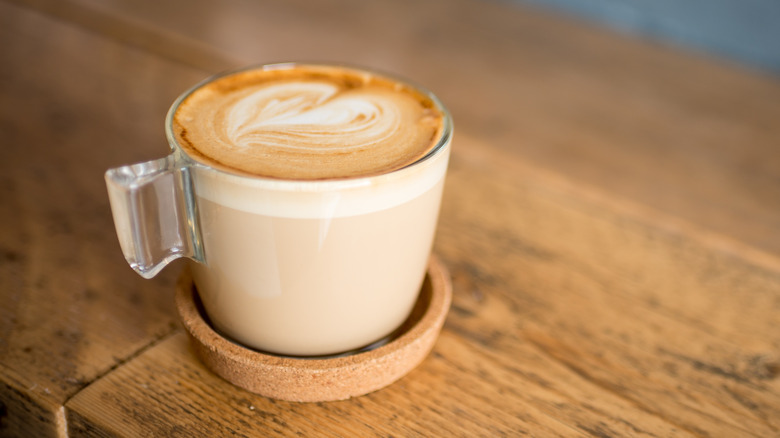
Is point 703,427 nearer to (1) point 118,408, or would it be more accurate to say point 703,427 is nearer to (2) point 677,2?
(1) point 118,408

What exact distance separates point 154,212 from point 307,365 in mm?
151

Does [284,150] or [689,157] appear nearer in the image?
[284,150]

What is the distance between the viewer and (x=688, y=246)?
718 mm

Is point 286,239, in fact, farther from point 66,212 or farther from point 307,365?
point 66,212

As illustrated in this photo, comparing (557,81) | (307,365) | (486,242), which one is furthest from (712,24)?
(307,365)

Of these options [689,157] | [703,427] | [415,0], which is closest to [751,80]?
[689,157]

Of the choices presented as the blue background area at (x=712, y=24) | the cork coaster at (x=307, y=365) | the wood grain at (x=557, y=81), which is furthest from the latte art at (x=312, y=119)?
the blue background area at (x=712, y=24)

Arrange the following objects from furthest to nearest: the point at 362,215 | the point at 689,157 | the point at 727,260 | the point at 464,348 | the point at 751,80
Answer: the point at 751,80 < the point at 689,157 < the point at 727,260 < the point at 464,348 < the point at 362,215

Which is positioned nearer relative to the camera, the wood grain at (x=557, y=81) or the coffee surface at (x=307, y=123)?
the coffee surface at (x=307, y=123)

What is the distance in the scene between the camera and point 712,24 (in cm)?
151

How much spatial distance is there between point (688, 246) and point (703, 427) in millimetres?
262

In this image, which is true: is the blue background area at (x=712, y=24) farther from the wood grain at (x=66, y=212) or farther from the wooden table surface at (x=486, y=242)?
the wood grain at (x=66, y=212)

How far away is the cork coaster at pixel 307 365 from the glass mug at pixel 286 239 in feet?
0.04

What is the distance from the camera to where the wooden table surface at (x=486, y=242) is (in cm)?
50
